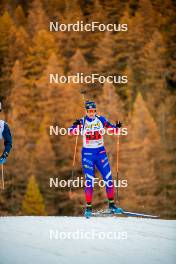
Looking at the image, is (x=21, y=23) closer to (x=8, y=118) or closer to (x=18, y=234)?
(x=8, y=118)

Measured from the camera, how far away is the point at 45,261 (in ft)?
12.8

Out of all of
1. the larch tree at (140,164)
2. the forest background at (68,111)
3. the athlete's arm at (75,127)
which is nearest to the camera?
the athlete's arm at (75,127)

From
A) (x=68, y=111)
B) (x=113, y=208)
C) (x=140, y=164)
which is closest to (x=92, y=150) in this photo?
(x=113, y=208)

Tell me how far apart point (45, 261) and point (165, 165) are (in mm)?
32052

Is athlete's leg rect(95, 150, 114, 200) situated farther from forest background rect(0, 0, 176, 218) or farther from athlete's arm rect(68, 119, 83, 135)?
forest background rect(0, 0, 176, 218)

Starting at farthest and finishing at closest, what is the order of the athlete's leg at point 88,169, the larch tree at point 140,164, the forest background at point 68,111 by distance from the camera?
the forest background at point 68,111
the larch tree at point 140,164
the athlete's leg at point 88,169

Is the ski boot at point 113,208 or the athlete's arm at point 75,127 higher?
the athlete's arm at point 75,127

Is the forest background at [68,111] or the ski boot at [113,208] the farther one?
the forest background at [68,111]

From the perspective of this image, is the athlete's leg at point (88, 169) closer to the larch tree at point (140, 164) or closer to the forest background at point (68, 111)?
the forest background at point (68, 111)

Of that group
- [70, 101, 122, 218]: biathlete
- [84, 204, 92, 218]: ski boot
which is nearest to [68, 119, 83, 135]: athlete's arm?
[70, 101, 122, 218]: biathlete

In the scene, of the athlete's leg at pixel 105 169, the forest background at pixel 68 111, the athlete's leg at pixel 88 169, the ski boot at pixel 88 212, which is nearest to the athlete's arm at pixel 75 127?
the athlete's leg at pixel 88 169

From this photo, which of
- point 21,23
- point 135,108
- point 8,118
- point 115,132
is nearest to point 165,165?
point 135,108

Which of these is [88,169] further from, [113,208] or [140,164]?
[140,164]

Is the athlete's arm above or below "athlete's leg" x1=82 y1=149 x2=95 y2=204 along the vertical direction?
above
